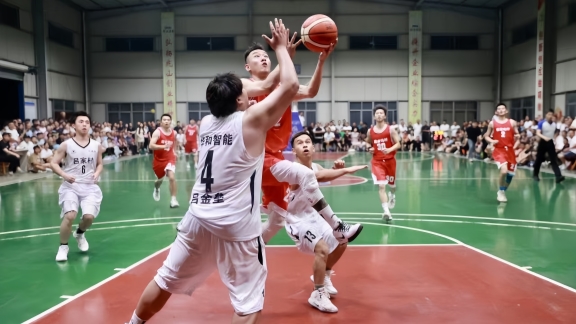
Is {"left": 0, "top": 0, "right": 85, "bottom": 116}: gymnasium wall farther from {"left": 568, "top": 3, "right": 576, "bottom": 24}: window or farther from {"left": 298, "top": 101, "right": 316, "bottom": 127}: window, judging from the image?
{"left": 568, "top": 3, "right": 576, "bottom": 24}: window

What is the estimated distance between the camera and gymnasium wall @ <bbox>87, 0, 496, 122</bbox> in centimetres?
3259

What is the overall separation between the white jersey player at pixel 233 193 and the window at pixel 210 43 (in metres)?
30.5

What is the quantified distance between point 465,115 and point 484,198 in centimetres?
2302

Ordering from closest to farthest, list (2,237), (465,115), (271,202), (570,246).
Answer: (271,202) → (570,246) → (2,237) → (465,115)

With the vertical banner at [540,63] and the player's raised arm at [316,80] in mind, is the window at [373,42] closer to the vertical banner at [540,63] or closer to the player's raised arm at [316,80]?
the vertical banner at [540,63]

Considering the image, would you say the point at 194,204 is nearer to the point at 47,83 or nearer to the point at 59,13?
the point at 47,83

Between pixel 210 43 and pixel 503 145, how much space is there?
82.0 ft

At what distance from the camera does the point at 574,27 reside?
78.0 feet

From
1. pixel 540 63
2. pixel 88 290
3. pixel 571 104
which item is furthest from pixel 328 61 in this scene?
pixel 88 290

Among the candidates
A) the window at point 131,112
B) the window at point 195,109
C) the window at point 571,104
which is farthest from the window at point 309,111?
the window at point 571,104

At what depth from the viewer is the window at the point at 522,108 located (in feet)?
93.0

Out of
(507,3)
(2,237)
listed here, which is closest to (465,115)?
(507,3)

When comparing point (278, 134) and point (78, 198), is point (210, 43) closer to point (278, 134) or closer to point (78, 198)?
point (78, 198)

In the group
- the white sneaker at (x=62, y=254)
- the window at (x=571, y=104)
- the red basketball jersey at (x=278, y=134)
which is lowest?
the white sneaker at (x=62, y=254)
